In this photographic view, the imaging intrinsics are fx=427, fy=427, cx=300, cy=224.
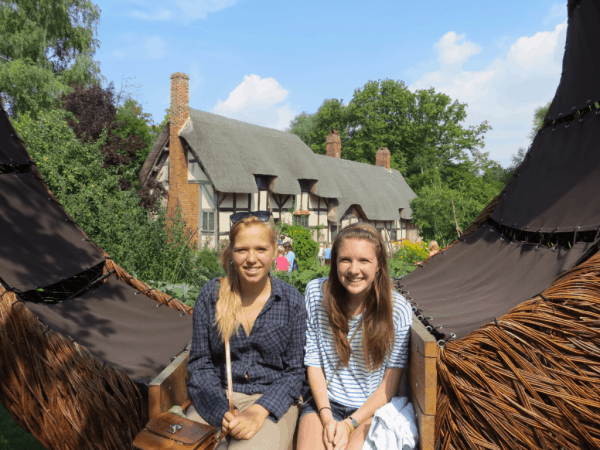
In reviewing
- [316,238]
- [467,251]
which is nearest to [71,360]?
[467,251]

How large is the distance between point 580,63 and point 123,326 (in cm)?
413

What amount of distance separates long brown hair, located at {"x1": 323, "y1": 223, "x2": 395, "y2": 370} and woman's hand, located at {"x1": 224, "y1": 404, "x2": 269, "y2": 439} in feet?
1.50

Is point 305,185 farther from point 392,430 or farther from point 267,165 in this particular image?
point 392,430

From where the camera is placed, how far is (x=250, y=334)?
2094 millimetres

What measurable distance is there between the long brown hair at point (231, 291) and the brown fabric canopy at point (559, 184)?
1750mm

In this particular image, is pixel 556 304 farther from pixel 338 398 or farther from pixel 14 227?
pixel 14 227

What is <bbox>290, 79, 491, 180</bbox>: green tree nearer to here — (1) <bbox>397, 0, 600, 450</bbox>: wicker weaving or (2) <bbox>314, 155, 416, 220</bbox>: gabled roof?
(2) <bbox>314, 155, 416, 220</bbox>: gabled roof

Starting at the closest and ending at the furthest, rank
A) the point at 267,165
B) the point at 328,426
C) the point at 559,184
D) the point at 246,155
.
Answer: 1. the point at 328,426
2. the point at 559,184
3. the point at 246,155
4. the point at 267,165

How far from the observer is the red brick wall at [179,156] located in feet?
55.3

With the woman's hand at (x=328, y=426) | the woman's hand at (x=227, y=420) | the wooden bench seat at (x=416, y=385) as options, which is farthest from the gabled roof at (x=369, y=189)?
the woman's hand at (x=227, y=420)

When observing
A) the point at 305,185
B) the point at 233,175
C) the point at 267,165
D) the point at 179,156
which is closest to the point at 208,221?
the point at 233,175

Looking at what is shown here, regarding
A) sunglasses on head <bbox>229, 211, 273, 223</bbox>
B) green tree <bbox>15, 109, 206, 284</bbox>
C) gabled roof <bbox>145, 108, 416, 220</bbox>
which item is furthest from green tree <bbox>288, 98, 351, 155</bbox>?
sunglasses on head <bbox>229, 211, 273, 223</bbox>

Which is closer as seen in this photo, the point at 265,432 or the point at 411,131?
the point at 265,432

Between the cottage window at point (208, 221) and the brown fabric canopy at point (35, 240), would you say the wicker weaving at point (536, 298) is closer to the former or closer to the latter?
the brown fabric canopy at point (35, 240)
